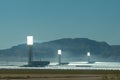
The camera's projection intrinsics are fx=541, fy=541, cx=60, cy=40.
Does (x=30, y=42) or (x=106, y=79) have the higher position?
(x=30, y=42)

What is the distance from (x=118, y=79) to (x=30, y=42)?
345ft

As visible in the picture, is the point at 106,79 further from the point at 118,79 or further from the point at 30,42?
the point at 30,42

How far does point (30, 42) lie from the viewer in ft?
587

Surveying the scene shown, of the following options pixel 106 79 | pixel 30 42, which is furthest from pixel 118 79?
pixel 30 42

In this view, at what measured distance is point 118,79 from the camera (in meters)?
75.4

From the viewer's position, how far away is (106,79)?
7606 centimetres

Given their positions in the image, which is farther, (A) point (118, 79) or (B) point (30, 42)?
(B) point (30, 42)

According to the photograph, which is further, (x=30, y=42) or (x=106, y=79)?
(x=30, y=42)

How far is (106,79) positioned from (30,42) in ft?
342

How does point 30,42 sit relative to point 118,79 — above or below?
above

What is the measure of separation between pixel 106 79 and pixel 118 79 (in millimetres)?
1753
